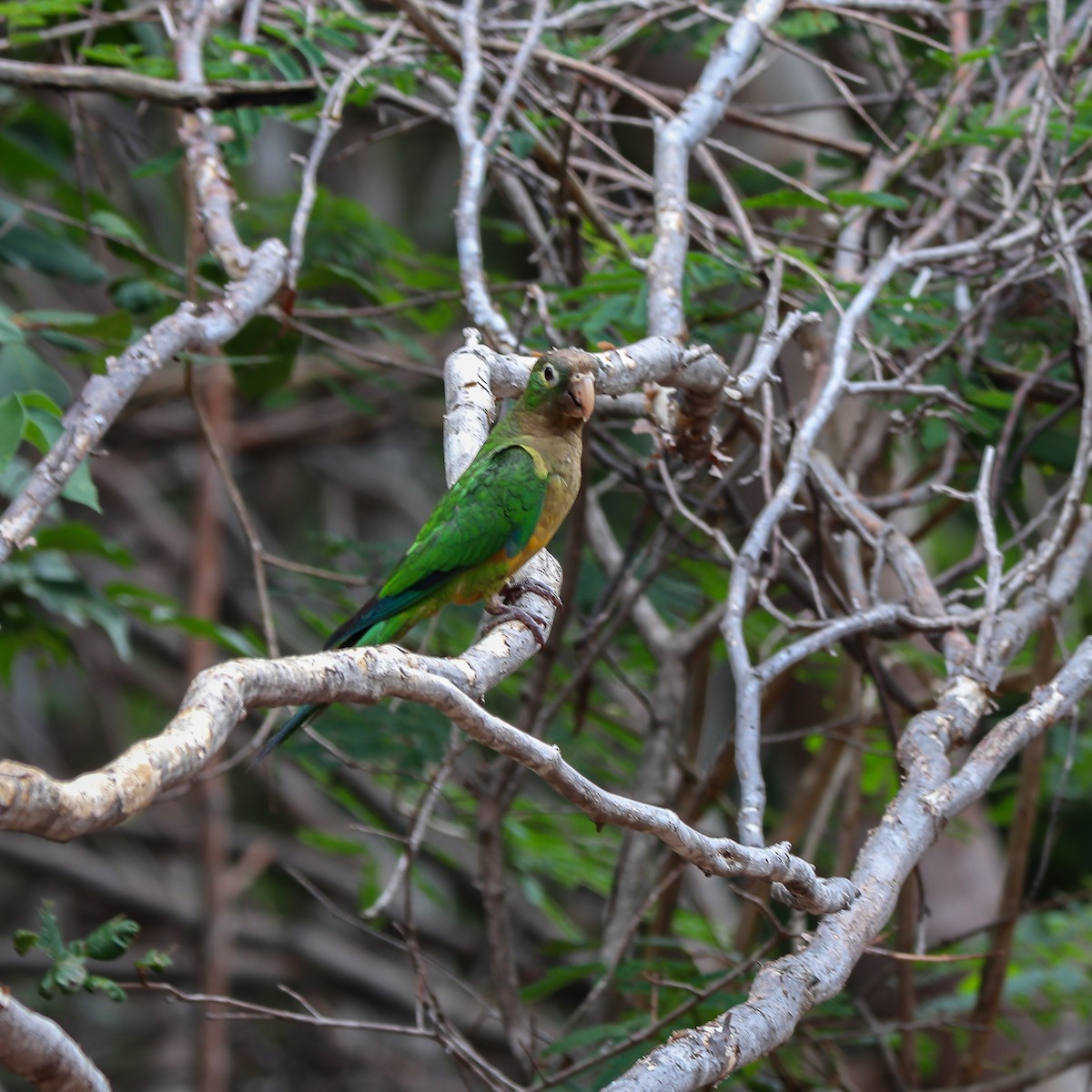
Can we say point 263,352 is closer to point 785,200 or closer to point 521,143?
point 521,143

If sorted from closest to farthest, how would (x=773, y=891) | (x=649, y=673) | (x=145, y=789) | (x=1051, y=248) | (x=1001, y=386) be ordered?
(x=145, y=789) → (x=773, y=891) → (x=1051, y=248) → (x=1001, y=386) → (x=649, y=673)

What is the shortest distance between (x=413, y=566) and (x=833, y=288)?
174cm

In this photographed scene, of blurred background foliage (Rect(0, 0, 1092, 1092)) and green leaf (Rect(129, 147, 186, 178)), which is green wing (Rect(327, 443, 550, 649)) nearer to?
blurred background foliage (Rect(0, 0, 1092, 1092))

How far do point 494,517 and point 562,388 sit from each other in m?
0.39

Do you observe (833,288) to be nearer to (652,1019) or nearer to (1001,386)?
(1001,386)

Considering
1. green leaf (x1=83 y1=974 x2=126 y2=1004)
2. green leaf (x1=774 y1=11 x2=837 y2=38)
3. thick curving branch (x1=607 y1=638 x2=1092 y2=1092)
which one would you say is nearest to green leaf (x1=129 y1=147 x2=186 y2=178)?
green leaf (x1=774 y1=11 x2=837 y2=38)

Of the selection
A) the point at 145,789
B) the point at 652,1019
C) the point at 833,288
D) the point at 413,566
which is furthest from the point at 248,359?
the point at 145,789

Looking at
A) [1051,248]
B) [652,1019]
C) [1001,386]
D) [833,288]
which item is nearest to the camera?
[652,1019]

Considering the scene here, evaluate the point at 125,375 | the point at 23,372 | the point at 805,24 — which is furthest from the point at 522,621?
the point at 805,24

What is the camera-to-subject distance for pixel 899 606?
3320 mm

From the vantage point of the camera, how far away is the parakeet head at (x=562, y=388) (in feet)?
9.93

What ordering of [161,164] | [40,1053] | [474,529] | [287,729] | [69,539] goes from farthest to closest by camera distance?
1. [161,164]
2. [69,539]
3. [474,529]
4. [287,729]
5. [40,1053]

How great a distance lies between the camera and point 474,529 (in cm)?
330

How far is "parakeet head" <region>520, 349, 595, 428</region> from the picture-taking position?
3.03 meters
